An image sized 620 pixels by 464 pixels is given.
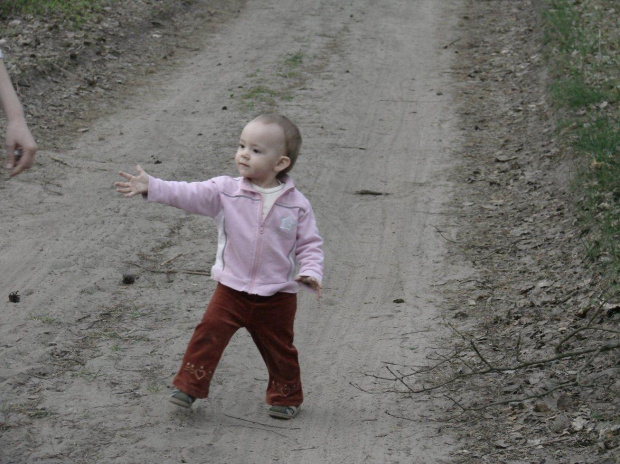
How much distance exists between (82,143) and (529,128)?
4.61 meters

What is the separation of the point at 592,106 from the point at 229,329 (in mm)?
5344

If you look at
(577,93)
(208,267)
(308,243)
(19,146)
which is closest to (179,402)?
(308,243)

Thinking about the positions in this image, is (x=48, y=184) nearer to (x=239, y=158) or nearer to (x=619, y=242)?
(x=239, y=158)

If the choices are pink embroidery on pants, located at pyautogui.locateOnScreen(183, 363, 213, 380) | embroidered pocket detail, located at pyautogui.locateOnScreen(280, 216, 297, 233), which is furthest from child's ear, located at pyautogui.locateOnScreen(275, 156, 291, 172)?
pink embroidery on pants, located at pyautogui.locateOnScreen(183, 363, 213, 380)

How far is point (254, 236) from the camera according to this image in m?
4.16

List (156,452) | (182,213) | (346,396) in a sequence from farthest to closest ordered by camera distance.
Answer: (182,213) → (346,396) → (156,452)

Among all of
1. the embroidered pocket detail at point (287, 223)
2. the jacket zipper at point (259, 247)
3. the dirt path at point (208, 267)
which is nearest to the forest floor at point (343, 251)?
the dirt path at point (208, 267)

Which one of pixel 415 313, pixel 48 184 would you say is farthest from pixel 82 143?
pixel 415 313

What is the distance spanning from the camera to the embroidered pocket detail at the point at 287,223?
418cm

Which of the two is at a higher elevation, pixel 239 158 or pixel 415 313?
pixel 239 158

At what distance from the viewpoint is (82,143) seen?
8.42 metres

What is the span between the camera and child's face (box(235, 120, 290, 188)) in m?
4.12

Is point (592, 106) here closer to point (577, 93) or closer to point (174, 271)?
point (577, 93)

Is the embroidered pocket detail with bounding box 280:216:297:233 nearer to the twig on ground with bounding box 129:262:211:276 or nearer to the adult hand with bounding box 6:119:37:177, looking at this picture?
the adult hand with bounding box 6:119:37:177
